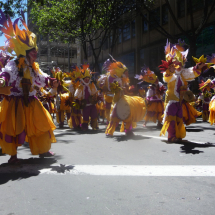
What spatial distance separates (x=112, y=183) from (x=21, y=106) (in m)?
2.08

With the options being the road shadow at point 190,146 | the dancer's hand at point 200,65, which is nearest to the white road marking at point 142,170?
the road shadow at point 190,146

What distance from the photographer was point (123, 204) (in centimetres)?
291

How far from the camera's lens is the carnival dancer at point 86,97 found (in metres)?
9.99

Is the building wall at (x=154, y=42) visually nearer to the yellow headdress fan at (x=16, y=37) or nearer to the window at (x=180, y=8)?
the window at (x=180, y=8)

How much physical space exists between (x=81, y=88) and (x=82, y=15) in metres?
10.8

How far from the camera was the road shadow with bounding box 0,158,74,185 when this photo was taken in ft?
13.0

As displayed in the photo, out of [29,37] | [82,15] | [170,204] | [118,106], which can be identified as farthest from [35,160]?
[82,15]

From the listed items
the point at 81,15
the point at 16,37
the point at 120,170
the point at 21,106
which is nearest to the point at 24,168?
the point at 21,106

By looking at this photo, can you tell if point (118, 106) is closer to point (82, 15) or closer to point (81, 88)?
point (81, 88)

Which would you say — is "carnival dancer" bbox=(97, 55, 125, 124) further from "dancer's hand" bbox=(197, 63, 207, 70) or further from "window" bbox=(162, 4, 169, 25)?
"window" bbox=(162, 4, 169, 25)

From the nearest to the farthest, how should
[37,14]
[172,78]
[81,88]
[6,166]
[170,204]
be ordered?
[170,204], [6,166], [172,78], [81,88], [37,14]

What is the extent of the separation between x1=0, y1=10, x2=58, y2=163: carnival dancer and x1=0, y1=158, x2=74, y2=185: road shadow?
0.17 metres

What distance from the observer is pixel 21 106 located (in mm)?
A: 4703

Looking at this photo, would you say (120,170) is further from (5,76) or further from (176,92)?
(176,92)
